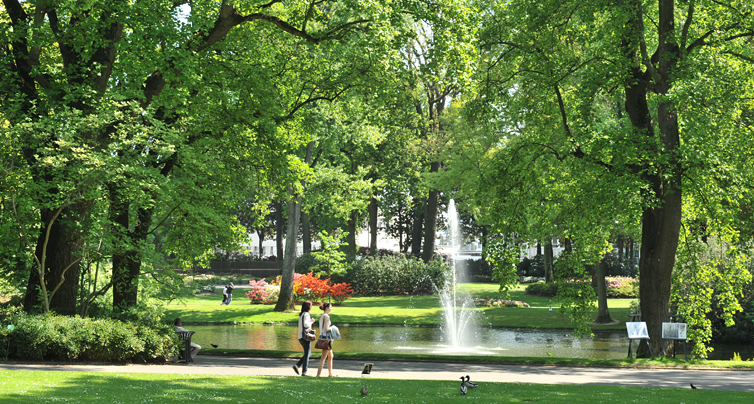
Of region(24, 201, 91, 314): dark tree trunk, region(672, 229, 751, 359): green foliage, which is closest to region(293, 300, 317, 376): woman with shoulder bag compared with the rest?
region(24, 201, 91, 314): dark tree trunk

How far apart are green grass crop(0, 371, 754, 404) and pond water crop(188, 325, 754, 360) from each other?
6.97 metres

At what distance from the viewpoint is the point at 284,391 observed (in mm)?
10078

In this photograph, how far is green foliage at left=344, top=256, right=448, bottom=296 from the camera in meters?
40.1

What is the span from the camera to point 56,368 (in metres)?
12.3

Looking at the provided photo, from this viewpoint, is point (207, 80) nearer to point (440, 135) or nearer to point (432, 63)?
point (432, 63)

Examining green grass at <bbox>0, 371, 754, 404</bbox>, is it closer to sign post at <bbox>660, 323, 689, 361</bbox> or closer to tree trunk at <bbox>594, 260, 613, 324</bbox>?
sign post at <bbox>660, 323, 689, 361</bbox>

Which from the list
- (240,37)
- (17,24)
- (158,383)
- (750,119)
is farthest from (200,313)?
(750,119)

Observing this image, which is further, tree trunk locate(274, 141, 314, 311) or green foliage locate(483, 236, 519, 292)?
tree trunk locate(274, 141, 314, 311)

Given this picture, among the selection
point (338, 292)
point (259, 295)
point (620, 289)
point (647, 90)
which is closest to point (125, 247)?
point (647, 90)

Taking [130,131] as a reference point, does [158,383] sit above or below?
below

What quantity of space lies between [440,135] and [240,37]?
83.3 feet

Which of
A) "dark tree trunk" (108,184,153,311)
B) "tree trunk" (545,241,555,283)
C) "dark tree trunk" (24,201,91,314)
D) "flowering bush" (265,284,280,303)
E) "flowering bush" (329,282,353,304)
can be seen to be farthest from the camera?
"tree trunk" (545,241,555,283)

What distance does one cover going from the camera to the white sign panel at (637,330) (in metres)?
15.9

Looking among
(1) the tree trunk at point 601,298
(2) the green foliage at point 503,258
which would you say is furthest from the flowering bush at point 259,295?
(2) the green foliage at point 503,258
